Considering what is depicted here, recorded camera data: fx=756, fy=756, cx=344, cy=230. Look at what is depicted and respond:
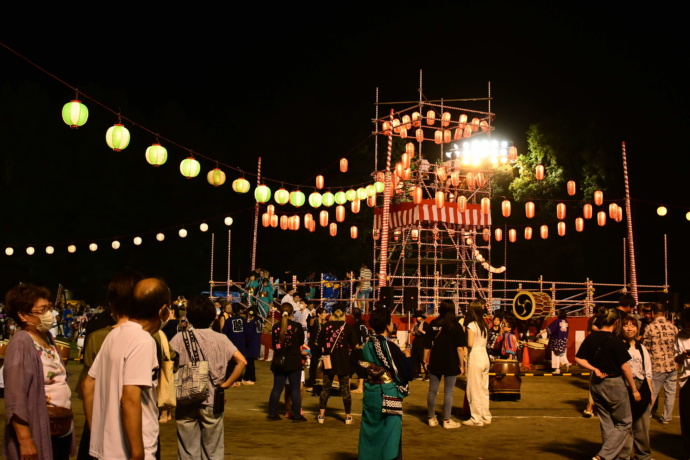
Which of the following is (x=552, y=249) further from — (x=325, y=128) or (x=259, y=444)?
(x=259, y=444)

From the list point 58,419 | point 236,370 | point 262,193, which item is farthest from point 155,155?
point 58,419

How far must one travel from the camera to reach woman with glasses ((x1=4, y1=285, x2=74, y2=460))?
14.3ft

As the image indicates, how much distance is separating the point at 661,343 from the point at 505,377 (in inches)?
121

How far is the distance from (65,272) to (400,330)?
22088 mm

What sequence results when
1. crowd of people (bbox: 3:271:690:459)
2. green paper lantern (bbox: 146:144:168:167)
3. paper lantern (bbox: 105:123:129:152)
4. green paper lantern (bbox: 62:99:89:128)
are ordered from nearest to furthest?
crowd of people (bbox: 3:271:690:459) < green paper lantern (bbox: 62:99:89:128) < paper lantern (bbox: 105:123:129:152) < green paper lantern (bbox: 146:144:168:167)

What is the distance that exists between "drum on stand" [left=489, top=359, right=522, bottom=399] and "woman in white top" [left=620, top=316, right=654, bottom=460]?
4491mm

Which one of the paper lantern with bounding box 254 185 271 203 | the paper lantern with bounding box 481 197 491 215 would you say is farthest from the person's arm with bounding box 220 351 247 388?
the paper lantern with bounding box 481 197 491 215

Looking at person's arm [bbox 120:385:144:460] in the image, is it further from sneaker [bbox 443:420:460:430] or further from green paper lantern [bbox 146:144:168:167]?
green paper lantern [bbox 146:144:168:167]

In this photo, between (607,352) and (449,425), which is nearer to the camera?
(607,352)

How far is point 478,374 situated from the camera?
34.4 feet

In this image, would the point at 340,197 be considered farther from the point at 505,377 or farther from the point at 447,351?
the point at 447,351

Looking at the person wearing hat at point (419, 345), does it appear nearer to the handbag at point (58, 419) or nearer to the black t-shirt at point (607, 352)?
the black t-shirt at point (607, 352)

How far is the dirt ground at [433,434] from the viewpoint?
8617 mm

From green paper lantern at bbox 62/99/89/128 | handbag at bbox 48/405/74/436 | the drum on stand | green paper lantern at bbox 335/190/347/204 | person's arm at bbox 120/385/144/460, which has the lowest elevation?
the drum on stand
